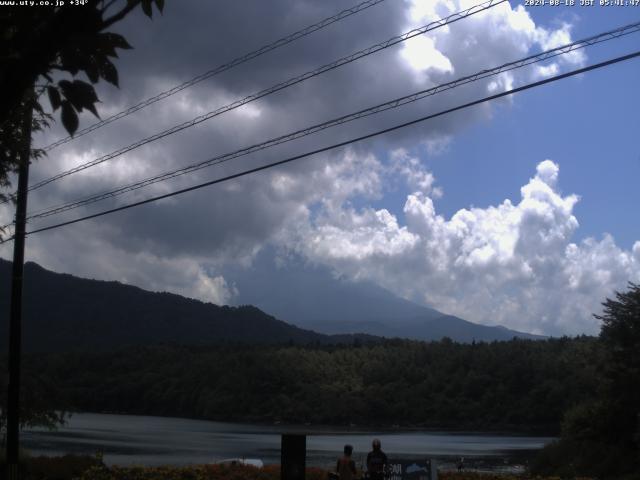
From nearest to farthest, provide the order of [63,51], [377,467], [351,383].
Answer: [63,51]
[377,467]
[351,383]

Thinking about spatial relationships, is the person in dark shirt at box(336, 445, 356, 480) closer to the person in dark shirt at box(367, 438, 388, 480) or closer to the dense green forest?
the person in dark shirt at box(367, 438, 388, 480)

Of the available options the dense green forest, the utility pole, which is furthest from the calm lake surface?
the utility pole

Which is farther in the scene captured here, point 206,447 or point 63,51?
point 206,447

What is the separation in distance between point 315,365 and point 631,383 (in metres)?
117

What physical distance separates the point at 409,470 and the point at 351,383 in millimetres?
125068

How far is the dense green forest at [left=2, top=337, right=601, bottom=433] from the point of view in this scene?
116625mm

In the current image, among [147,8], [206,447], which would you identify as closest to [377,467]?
[147,8]

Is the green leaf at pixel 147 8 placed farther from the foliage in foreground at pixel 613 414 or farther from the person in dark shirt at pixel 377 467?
the foliage in foreground at pixel 613 414

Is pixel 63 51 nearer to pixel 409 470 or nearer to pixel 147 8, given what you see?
pixel 147 8

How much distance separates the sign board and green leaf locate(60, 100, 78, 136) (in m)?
12.8

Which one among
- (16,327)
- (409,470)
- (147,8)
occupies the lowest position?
(409,470)

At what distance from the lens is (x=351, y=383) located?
457 ft

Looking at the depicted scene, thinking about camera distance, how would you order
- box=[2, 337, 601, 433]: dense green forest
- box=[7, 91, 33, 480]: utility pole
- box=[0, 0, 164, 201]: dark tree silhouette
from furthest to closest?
1. box=[2, 337, 601, 433]: dense green forest
2. box=[7, 91, 33, 480]: utility pole
3. box=[0, 0, 164, 201]: dark tree silhouette

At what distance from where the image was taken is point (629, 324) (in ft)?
111
